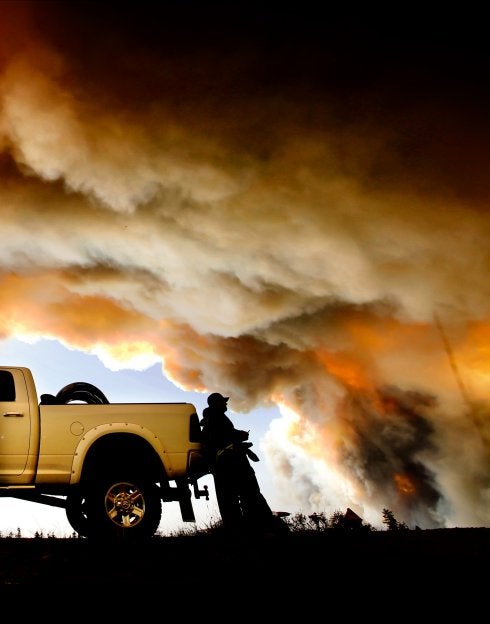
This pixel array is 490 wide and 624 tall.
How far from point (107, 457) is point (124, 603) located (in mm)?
3422

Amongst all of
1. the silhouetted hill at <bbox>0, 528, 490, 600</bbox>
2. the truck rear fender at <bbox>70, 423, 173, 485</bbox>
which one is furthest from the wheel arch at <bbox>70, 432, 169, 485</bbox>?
the silhouetted hill at <bbox>0, 528, 490, 600</bbox>

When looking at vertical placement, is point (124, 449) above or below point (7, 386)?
below

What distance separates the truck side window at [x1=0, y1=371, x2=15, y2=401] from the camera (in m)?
6.79

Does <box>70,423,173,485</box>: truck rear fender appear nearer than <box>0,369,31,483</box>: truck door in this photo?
No

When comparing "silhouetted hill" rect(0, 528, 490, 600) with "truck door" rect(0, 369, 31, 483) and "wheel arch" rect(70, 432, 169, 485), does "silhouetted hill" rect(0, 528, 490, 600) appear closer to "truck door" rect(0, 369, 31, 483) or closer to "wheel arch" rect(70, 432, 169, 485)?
"wheel arch" rect(70, 432, 169, 485)

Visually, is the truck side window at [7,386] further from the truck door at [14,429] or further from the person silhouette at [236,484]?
the person silhouette at [236,484]

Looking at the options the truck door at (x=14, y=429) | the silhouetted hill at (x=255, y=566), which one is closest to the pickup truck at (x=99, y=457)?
the truck door at (x=14, y=429)

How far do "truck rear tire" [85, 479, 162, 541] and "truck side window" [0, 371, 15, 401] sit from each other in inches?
66.2

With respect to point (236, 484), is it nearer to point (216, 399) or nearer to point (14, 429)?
point (216, 399)

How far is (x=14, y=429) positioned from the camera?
21.6 feet

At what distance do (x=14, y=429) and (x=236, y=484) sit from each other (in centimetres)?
320

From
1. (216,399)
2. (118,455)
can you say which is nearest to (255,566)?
(118,455)

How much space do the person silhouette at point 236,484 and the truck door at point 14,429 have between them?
2.44 m

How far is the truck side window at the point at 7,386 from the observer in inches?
267
